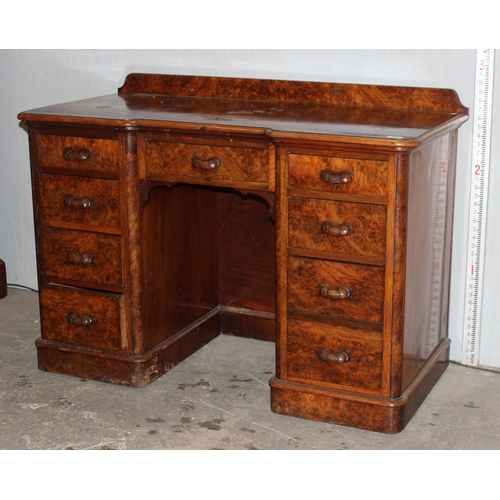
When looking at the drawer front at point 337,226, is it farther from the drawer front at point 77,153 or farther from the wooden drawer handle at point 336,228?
the drawer front at point 77,153

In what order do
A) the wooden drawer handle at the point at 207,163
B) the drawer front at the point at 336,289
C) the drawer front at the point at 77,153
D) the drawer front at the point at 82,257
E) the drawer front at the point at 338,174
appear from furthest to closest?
the drawer front at the point at 82,257 → the drawer front at the point at 77,153 → the wooden drawer handle at the point at 207,163 → the drawer front at the point at 336,289 → the drawer front at the point at 338,174

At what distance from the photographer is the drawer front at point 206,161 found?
9.21 feet

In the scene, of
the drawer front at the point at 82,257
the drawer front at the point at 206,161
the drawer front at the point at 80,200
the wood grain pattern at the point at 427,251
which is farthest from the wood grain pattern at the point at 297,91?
the drawer front at the point at 82,257

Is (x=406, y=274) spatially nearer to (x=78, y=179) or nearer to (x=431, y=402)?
(x=431, y=402)

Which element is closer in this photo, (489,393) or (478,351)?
(489,393)

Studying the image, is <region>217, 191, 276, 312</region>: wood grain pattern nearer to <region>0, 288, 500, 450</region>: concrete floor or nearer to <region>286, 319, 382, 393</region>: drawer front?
<region>0, 288, 500, 450</region>: concrete floor

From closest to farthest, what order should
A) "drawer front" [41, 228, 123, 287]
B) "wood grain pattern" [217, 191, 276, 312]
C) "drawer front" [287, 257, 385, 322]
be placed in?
"drawer front" [287, 257, 385, 322] < "drawer front" [41, 228, 123, 287] < "wood grain pattern" [217, 191, 276, 312]

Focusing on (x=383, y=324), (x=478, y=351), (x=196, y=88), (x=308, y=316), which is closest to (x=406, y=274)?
(x=383, y=324)

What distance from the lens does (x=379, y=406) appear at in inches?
110

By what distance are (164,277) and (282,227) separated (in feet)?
2.24

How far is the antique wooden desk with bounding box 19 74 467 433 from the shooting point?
8.79ft

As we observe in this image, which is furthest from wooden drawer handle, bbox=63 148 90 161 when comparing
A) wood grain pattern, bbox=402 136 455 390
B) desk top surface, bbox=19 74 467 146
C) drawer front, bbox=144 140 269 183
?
wood grain pattern, bbox=402 136 455 390

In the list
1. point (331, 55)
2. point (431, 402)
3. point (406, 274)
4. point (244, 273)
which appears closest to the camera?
point (406, 274)

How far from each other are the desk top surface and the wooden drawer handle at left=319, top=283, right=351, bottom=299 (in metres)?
0.48
